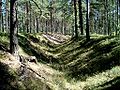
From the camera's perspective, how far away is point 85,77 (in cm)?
1695

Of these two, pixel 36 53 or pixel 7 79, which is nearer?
pixel 7 79

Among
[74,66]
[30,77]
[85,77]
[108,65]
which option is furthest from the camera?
[74,66]

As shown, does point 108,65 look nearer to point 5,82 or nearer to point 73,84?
point 73,84

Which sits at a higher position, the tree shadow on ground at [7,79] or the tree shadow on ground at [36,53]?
the tree shadow on ground at [7,79]

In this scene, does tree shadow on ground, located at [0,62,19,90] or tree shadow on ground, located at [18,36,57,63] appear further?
tree shadow on ground, located at [18,36,57,63]

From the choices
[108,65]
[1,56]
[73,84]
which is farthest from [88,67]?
[1,56]

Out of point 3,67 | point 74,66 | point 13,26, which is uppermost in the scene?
point 13,26

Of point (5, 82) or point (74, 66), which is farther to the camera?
point (74, 66)

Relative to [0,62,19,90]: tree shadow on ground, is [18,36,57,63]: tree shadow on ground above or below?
below

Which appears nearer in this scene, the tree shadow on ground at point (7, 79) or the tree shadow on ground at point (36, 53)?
the tree shadow on ground at point (7, 79)

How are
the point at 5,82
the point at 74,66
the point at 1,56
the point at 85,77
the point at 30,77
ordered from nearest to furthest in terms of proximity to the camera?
1. the point at 5,82
2. the point at 30,77
3. the point at 1,56
4. the point at 85,77
5. the point at 74,66

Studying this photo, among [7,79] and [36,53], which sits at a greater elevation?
[7,79]

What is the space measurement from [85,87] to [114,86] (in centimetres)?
236

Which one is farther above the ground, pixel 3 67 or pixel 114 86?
pixel 3 67
